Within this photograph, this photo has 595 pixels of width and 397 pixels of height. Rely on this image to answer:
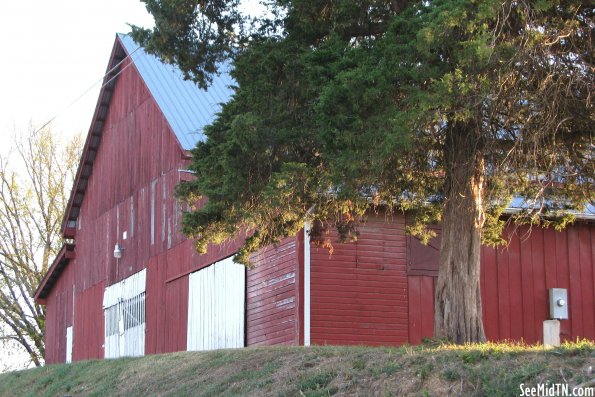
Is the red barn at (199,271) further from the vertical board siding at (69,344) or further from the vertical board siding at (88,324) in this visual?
the vertical board siding at (69,344)

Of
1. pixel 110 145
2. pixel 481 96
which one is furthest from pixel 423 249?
pixel 110 145

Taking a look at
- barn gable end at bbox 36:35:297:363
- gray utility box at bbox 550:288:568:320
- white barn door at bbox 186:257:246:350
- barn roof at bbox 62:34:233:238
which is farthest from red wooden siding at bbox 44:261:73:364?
gray utility box at bbox 550:288:568:320

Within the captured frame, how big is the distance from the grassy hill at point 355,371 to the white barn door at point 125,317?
9148mm

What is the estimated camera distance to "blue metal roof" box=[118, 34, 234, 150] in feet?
84.1

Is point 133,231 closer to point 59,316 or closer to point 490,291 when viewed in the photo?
point 59,316

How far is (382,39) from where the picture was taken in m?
13.2

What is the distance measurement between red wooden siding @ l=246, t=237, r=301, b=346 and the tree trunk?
5624 mm

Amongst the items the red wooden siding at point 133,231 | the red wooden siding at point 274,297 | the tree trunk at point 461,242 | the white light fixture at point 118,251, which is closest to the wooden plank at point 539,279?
the red wooden siding at point 274,297

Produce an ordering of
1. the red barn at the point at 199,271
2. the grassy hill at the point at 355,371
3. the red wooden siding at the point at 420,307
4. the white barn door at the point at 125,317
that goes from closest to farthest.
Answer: the grassy hill at the point at 355,371, the red barn at the point at 199,271, the red wooden siding at the point at 420,307, the white barn door at the point at 125,317

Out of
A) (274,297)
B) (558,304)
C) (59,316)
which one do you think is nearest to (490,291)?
(558,304)

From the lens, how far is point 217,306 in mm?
23391

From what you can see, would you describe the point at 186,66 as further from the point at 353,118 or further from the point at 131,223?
the point at 131,223

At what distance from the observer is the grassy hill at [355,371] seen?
10.3 meters

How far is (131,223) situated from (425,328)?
11817 millimetres
